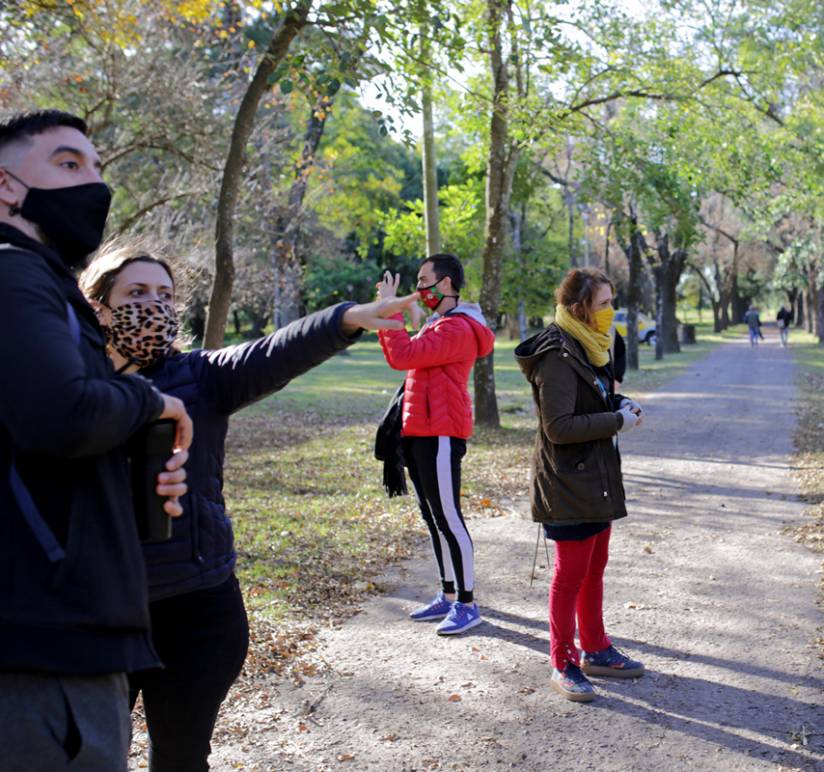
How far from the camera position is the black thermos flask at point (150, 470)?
6.86 feet

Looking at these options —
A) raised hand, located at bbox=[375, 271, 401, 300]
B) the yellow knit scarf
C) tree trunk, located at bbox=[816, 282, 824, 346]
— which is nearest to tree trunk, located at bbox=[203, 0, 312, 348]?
the yellow knit scarf

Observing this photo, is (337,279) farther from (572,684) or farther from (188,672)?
(188,672)

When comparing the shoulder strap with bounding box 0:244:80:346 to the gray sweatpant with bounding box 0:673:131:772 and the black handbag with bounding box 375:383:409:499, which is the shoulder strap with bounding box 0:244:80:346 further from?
the black handbag with bounding box 375:383:409:499

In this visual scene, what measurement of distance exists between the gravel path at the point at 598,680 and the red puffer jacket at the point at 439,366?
1294 mm

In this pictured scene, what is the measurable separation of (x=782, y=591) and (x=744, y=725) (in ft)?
7.51

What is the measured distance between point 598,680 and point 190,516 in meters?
3.03

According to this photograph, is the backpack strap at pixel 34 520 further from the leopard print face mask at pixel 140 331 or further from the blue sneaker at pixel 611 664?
the blue sneaker at pixel 611 664

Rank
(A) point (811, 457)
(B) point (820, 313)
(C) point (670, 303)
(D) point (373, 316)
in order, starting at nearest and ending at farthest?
1. (D) point (373, 316)
2. (A) point (811, 457)
3. (C) point (670, 303)
4. (B) point (820, 313)

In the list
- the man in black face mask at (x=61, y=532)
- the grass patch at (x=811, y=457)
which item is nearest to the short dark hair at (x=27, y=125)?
the man in black face mask at (x=61, y=532)

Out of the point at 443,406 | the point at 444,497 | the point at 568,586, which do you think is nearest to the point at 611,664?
the point at 568,586

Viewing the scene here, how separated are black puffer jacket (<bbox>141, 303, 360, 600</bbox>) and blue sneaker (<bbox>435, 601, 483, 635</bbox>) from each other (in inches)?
121

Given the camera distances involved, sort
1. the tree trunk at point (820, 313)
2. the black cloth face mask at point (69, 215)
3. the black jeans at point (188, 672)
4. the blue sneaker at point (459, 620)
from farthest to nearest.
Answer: the tree trunk at point (820, 313), the blue sneaker at point (459, 620), the black jeans at point (188, 672), the black cloth face mask at point (69, 215)

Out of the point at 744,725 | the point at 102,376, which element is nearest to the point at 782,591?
the point at 744,725

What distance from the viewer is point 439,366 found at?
5.79m
